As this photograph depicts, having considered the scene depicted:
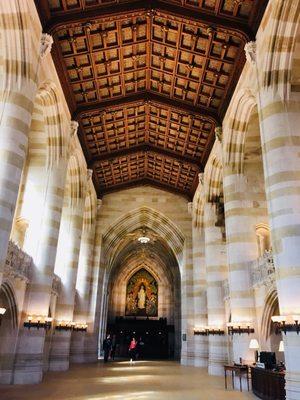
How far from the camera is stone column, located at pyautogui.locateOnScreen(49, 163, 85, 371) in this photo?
17.0 metres

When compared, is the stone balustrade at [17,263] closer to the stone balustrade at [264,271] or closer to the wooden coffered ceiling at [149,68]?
the wooden coffered ceiling at [149,68]

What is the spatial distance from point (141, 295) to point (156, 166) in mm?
20650

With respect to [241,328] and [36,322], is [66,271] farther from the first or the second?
[241,328]

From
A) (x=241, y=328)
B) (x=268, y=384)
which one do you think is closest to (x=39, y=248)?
(x=241, y=328)

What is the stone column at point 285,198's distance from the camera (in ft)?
29.2

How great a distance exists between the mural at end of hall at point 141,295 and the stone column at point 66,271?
22.4m

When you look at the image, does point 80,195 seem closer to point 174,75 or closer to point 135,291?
point 174,75

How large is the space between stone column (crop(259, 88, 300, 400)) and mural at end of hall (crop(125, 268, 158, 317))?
31.9 meters

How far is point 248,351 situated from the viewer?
13.1m

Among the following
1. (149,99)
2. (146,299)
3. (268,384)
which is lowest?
(268,384)

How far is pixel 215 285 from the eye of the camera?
753 inches

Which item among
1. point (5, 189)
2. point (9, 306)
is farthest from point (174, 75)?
point (9, 306)

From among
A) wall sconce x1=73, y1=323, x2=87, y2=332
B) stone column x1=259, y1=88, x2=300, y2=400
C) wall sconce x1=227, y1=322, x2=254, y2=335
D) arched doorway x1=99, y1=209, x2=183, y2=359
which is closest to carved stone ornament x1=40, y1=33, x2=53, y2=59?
stone column x1=259, y1=88, x2=300, y2=400

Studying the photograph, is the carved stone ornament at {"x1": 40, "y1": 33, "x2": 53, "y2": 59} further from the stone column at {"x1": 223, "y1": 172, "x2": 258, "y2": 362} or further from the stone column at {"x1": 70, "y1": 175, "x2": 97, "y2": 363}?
the stone column at {"x1": 70, "y1": 175, "x2": 97, "y2": 363}
